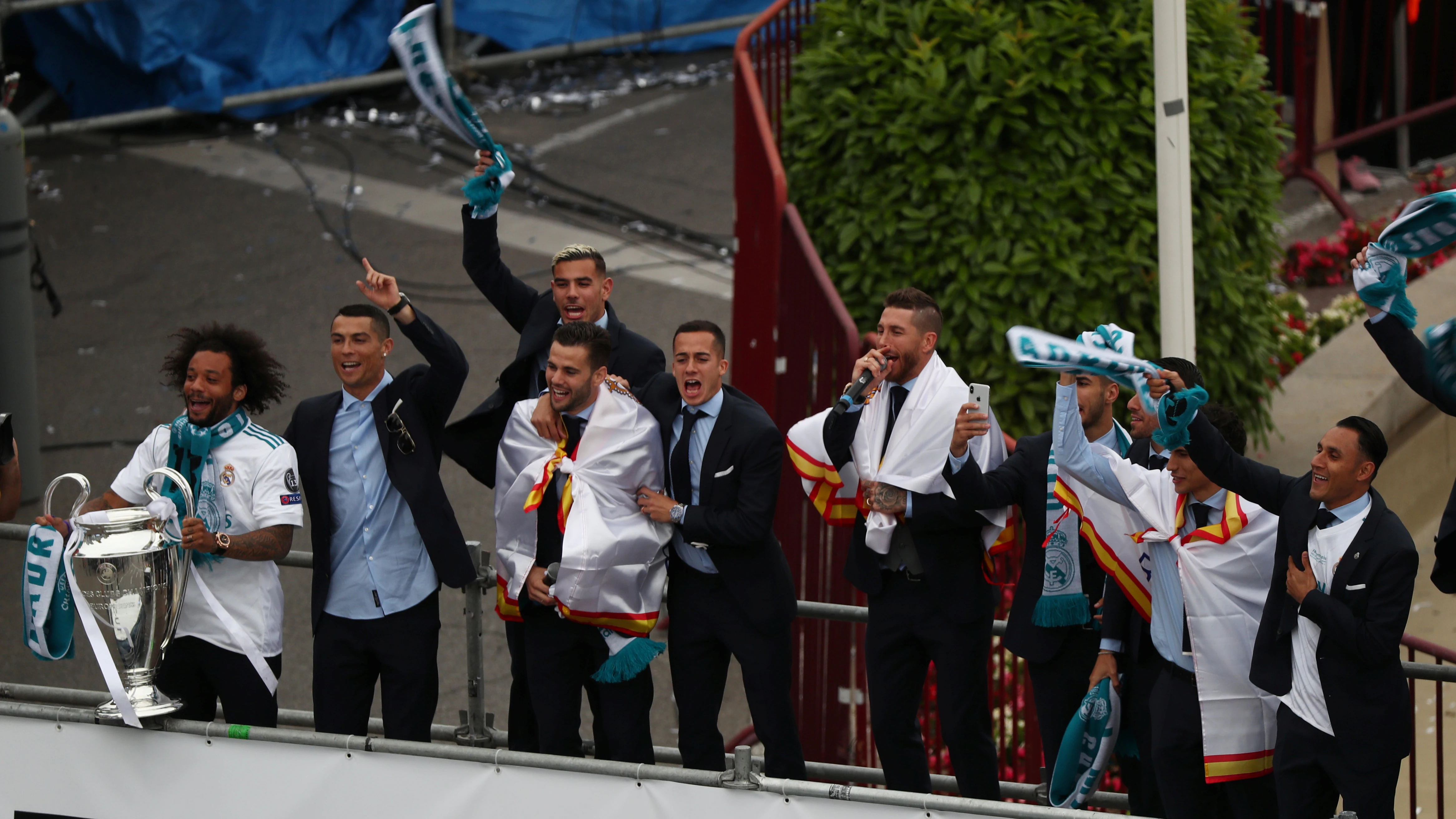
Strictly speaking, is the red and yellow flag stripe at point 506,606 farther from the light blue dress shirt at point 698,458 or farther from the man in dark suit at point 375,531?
the light blue dress shirt at point 698,458

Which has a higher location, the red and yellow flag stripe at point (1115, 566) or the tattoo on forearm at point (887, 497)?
the tattoo on forearm at point (887, 497)

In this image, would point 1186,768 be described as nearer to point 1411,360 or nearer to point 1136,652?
point 1136,652

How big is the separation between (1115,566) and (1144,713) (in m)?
0.49

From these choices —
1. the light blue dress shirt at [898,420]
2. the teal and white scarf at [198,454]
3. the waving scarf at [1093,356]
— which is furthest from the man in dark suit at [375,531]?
the waving scarf at [1093,356]

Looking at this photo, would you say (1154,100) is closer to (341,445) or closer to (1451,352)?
(1451,352)

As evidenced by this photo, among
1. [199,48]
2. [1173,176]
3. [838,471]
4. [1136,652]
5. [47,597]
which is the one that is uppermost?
[199,48]

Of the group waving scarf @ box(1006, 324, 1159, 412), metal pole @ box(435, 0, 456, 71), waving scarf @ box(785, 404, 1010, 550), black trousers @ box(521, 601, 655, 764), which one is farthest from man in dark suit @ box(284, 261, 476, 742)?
metal pole @ box(435, 0, 456, 71)

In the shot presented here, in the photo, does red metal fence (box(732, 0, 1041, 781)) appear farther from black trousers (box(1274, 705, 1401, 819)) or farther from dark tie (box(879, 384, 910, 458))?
black trousers (box(1274, 705, 1401, 819))

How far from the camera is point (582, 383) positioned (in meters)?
5.77

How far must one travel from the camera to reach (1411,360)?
4984mm

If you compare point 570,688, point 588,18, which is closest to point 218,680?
point 570,688

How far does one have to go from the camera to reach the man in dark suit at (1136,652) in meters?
5.49

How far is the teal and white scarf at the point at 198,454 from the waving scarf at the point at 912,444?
217 centimetres

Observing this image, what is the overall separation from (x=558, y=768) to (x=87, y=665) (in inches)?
162
